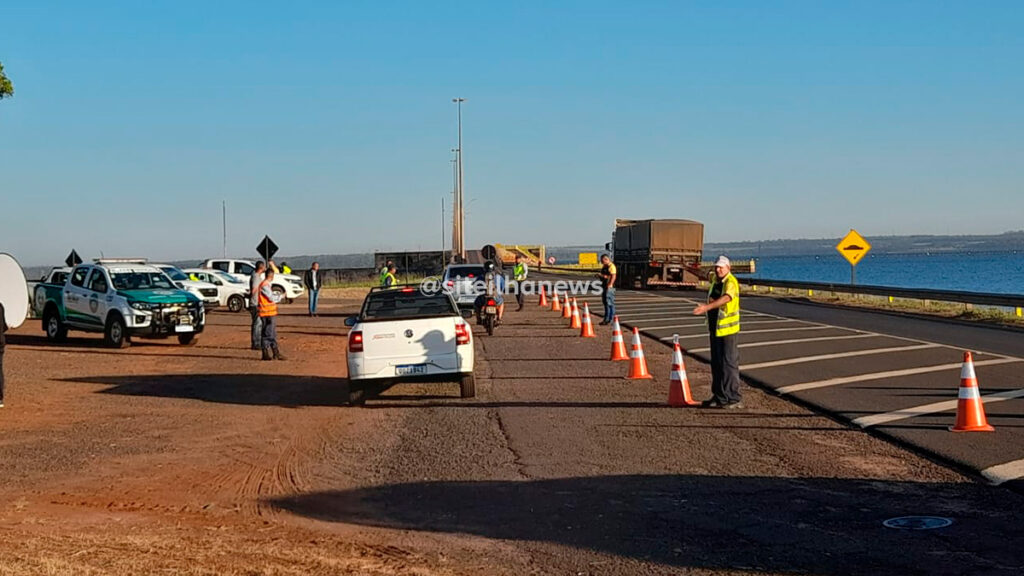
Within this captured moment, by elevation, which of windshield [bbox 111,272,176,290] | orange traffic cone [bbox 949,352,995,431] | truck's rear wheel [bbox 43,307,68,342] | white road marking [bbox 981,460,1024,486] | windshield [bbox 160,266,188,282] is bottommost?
truck's rear wheel [bbox 43,307,68,342]

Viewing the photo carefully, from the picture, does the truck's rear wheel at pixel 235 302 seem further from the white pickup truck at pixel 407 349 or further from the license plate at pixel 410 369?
the license plate at pixel 410 369

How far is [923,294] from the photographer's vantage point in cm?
3438

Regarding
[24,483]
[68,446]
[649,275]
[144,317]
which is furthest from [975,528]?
[649,275]

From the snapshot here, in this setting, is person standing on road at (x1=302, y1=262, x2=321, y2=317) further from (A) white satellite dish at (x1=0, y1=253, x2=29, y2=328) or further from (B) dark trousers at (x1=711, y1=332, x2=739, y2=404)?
(B) dark trousers at (x1=711, y1=332, x2=739, y2=404)

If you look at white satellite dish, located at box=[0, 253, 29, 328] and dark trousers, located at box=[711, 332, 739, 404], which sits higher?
white satellite dish, located at box=[0, 253, 29, 328]

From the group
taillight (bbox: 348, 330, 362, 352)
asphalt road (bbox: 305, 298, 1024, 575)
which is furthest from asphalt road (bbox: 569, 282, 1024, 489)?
taillight (bbox: 348, 330, 362, 352)

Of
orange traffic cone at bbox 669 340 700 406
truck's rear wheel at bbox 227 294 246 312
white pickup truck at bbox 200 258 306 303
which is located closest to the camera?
orange traffic cone at bbox 669 340 700 406

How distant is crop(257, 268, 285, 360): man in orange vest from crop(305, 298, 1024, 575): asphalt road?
724cm

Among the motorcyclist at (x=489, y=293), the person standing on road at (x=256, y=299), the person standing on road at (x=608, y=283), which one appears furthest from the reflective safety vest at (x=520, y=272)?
the person standing on road at (x=256, y=299)

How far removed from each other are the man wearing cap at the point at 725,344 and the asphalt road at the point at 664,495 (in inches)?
16.1

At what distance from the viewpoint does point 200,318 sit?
82.0 feet

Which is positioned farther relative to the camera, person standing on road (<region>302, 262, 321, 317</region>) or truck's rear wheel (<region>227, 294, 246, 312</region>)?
truck's rear wheel (<region>227, 294, 246, 312</region>)

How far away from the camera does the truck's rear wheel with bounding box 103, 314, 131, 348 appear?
24.4m

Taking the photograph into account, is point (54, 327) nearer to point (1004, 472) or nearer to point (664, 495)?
point (664, 495)
